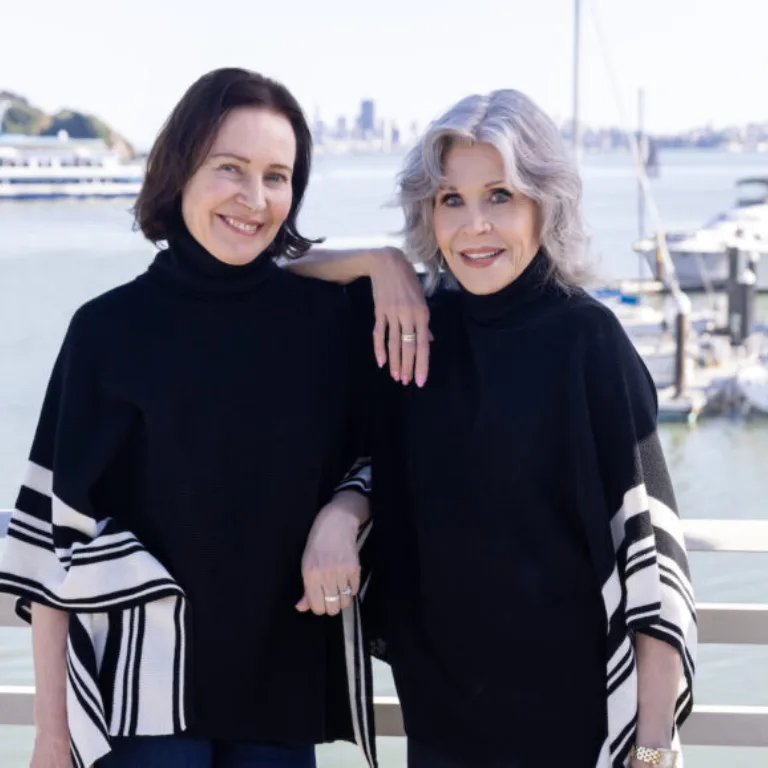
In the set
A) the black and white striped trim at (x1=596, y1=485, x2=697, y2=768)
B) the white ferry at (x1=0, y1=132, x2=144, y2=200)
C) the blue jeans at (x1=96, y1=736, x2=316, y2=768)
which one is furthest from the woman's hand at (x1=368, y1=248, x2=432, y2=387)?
the white ferry at (x1=0, y1=132, x2=144, y2=200)

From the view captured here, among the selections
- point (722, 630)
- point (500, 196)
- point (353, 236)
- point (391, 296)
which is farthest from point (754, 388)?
point (353, 236)

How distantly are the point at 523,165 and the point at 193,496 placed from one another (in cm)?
69

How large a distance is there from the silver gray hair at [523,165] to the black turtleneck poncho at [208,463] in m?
0.29

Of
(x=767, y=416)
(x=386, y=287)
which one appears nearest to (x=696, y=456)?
(x=767, y=416)

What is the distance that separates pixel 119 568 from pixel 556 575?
644 mm

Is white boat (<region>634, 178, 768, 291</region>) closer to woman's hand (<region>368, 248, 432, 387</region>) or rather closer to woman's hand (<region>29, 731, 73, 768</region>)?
woman's hand (<region>368, 248, 432, 387</region>)

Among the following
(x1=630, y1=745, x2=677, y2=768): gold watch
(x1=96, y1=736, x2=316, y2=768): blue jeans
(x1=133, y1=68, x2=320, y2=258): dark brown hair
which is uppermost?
(x1=133, y1=68, x2=320, y2=258): dark brown hair

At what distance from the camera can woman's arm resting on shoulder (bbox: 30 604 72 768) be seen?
204cm

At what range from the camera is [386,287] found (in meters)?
2.13

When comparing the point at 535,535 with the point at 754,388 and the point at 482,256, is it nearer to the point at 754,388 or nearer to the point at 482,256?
the point at 482,256

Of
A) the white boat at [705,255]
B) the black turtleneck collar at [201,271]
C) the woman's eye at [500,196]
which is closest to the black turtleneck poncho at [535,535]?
the woman's eye at [500,196]

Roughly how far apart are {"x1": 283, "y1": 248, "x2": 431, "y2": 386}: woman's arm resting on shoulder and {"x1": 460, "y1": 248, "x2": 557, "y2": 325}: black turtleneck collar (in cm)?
11

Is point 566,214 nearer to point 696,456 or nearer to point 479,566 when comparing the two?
point 479,566

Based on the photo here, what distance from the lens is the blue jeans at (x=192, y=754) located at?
2.02 m
